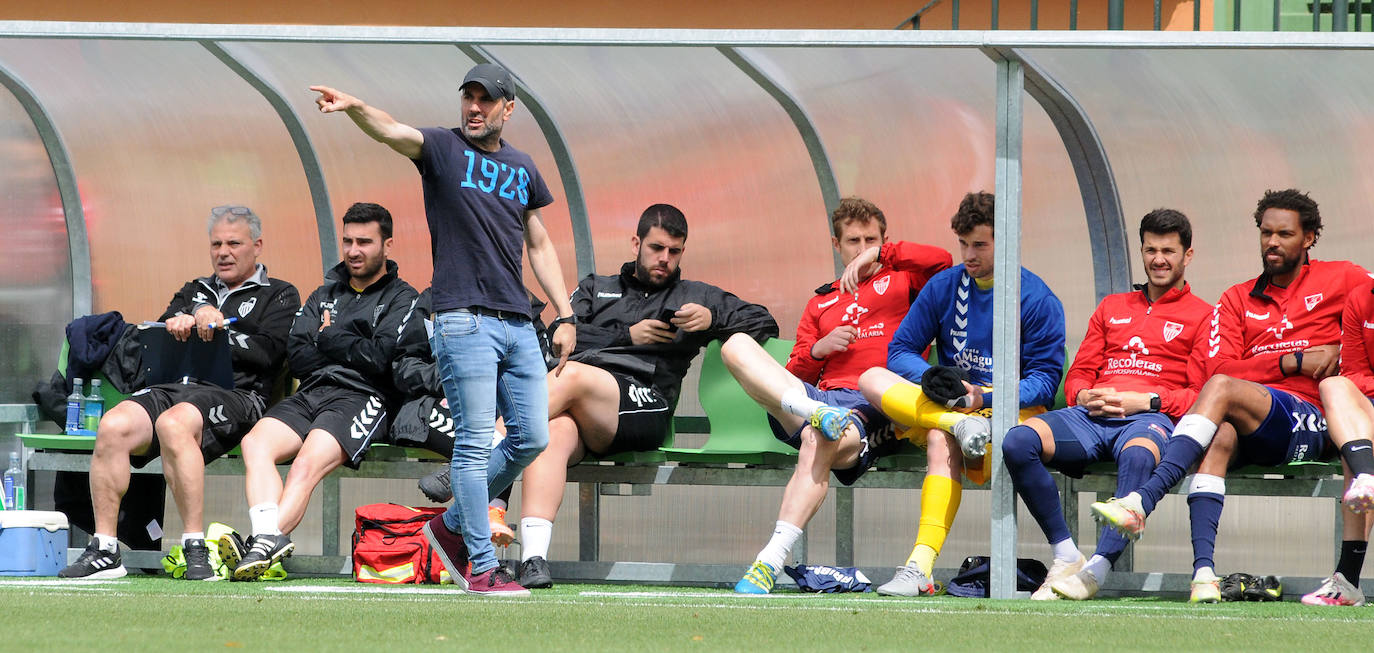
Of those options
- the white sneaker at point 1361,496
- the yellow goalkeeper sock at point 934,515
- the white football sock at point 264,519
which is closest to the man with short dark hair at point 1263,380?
the white sneaker at point 1361,496

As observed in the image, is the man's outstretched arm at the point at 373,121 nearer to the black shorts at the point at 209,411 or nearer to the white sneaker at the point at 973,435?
the black shorts at the point at 209,411

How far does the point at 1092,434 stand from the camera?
5.69 meters

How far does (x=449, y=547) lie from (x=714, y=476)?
131cm

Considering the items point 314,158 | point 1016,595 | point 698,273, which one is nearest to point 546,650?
point 1016,595

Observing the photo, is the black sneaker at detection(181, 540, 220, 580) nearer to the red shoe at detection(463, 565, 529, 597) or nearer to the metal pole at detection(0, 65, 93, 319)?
the red shoe at detection(463, 565, 529, 597)

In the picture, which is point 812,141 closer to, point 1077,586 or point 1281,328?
point 1281,328

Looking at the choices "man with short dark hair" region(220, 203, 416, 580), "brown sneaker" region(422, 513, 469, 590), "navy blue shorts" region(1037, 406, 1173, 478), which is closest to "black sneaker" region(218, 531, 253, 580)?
"man with short dark hair" region(220, 203, 416, 580)

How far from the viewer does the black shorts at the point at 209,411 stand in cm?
626

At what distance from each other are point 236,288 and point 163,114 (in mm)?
1097

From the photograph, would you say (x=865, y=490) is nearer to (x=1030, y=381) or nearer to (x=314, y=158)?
(x=1030, y=381)

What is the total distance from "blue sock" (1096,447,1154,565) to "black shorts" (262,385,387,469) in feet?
9.02

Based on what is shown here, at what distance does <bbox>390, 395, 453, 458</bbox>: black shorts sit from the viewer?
6.19m

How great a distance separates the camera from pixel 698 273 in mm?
7316

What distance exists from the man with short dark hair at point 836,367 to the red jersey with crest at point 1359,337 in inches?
58.3
